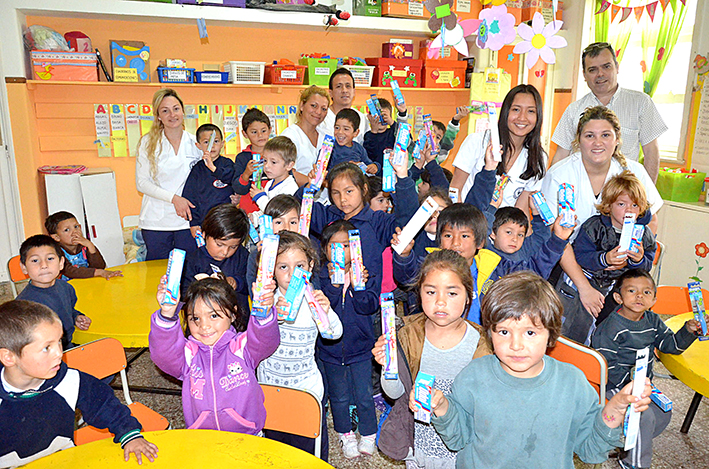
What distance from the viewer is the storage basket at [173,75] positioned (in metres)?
4.93

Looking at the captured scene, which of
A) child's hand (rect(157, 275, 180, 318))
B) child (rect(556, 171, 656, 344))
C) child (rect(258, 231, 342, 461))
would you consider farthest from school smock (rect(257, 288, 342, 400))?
child (rect(556, 171, 656, 344))

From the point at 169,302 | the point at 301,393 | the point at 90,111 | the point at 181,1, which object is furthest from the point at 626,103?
the point at 90,111

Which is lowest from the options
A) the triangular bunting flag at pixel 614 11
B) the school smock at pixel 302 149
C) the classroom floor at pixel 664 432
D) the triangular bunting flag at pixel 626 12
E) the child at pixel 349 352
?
the classroom floor at pixel 664 432

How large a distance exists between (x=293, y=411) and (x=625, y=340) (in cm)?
160

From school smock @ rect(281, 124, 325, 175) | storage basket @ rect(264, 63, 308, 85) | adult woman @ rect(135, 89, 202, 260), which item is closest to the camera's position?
adult woman @ rect(135, 89, 202, 260)

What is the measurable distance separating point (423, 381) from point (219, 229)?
148 cm

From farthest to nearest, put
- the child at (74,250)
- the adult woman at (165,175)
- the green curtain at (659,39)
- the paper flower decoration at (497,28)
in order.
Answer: the green curtain at (659,39) < the adult woman at (165,175) < the paper flower decoration at (497,28) < the child at (74,250)

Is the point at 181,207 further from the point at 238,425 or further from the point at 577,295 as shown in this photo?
the point at 577,295

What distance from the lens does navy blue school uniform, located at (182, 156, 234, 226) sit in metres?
3.43

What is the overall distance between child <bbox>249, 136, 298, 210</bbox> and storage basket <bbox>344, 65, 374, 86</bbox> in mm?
A: 2598

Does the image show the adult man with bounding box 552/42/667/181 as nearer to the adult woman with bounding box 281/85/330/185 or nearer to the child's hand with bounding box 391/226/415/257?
the adult woman with bounding box 281/85/330/185

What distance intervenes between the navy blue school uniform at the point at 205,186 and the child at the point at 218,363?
66.0 inches

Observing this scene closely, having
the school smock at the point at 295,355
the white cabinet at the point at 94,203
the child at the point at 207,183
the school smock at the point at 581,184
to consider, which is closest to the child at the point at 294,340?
the school smock at the point at 295,355

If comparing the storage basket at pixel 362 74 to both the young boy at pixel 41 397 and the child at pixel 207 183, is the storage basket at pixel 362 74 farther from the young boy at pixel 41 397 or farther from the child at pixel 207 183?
the young boy at pixel 41 397
